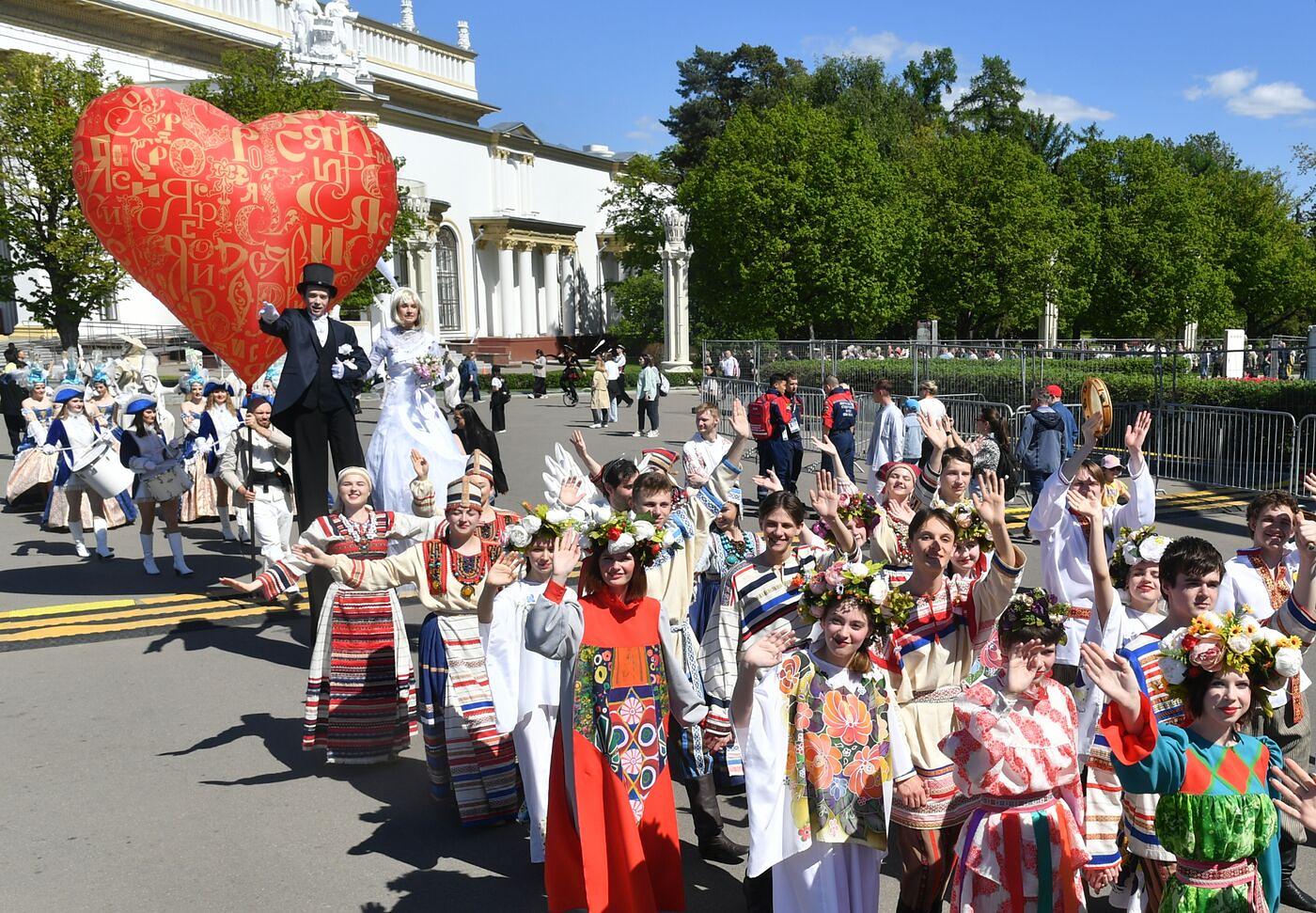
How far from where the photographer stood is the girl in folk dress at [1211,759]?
3.51m

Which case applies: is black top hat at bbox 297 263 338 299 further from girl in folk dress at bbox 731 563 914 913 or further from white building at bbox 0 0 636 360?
white building at bbox 0 0 636 360

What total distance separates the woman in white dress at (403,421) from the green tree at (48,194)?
25702 millimetres

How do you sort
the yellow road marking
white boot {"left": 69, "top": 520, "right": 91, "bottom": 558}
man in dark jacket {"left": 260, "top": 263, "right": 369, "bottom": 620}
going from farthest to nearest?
1. white boot {"left": 69, "top": 520, "right": 91, "bottom": 558}
2. the yellow road marking
3. man in dark jacket {"left": 260, "top": 263, "right": 369, "bottom": 620}

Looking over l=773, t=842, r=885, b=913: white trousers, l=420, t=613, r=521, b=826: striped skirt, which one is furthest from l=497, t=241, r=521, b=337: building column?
l=773, t=842, r=885, b=913: white trousers

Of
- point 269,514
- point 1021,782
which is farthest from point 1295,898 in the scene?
point 269,514

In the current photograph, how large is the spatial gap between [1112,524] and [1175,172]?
140 feet

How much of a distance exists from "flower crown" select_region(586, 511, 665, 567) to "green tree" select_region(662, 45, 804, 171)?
57619mm

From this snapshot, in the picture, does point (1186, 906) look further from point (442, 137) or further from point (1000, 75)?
point (1000, 75)

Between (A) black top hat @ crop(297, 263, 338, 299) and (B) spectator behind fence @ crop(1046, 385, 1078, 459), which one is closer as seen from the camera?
(A) black top hat @ crop(297, 263, 338, 299)

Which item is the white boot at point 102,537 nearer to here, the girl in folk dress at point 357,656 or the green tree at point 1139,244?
the girl in folk dress at point 357,656

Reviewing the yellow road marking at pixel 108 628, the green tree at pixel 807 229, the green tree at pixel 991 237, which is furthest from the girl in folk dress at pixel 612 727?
the green tree at pixel 991 237

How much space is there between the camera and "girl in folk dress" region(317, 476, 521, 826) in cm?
590

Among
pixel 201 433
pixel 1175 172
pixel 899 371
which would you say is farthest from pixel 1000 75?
pixel 201 433

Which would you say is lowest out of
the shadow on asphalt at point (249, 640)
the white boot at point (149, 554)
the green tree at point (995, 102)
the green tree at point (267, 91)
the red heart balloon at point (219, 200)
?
the shadow on asphalt at point (249, 640)
